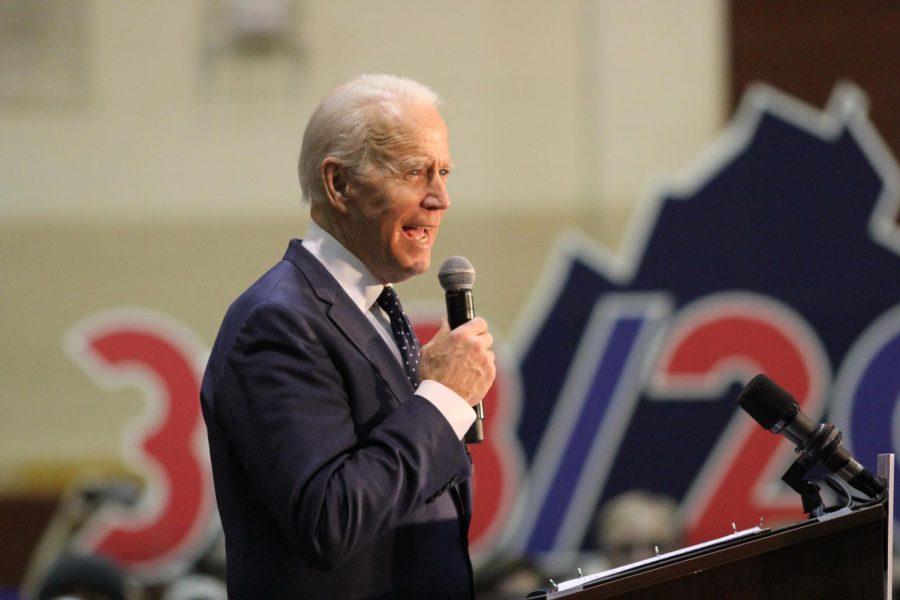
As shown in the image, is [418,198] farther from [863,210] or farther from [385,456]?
[863,210]

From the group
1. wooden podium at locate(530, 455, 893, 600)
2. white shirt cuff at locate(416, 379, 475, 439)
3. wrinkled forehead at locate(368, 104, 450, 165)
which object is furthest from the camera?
wrinkled forehead at locate(368, 104, 450, 165)

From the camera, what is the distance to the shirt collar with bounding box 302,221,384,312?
1.62m

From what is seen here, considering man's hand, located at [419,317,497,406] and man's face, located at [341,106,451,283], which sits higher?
man's face, located at [341,106,451,283]

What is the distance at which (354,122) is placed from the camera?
1598mm

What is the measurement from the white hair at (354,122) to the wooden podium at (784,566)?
62cm

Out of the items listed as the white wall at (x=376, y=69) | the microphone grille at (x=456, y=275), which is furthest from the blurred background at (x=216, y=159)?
the microphone grille at (x=456, y=275)

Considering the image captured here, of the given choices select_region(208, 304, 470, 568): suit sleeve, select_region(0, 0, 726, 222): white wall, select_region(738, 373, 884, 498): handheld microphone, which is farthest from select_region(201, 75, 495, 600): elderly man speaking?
select_region(0, 0, 726, 222): white wall

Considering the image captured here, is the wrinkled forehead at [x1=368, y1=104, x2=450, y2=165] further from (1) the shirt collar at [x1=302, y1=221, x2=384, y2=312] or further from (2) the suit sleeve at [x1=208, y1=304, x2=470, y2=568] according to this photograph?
(2) the suit sleeve at [x1=208, y1=304, x2=470, y2=568]

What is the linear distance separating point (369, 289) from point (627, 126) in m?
2.90

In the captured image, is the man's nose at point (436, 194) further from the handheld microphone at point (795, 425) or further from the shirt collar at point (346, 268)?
the handheld microphone at point (795, 425)

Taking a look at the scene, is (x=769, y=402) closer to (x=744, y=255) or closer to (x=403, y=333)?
(x=403, y=333)

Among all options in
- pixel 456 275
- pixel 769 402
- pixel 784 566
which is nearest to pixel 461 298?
pixel 456 275

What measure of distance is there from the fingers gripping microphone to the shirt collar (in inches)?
3.8

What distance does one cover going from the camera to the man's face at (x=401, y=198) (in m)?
1.60
